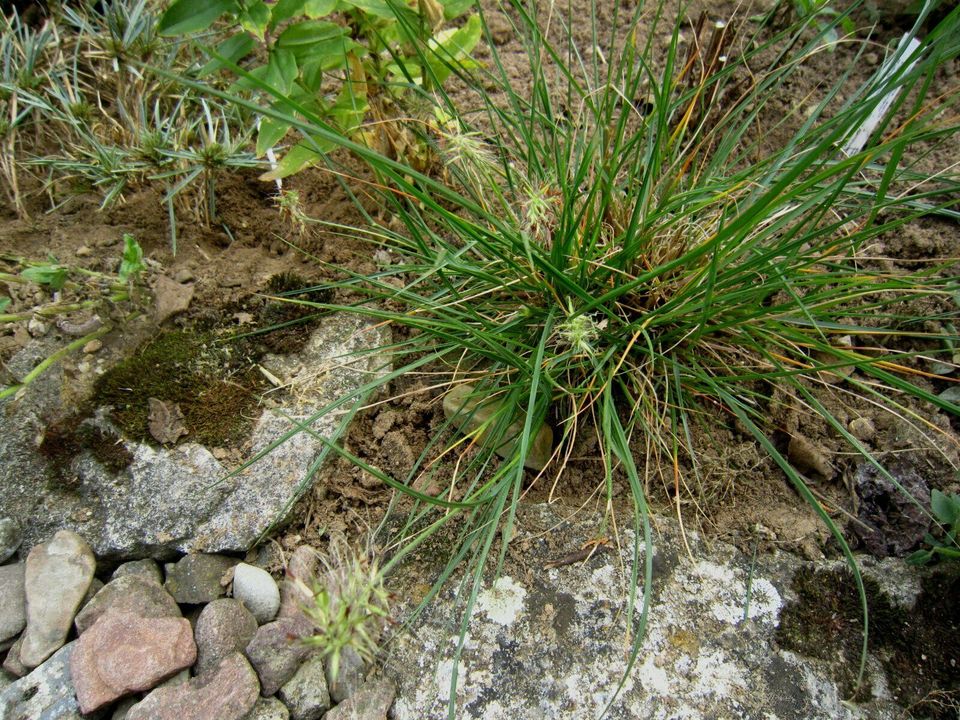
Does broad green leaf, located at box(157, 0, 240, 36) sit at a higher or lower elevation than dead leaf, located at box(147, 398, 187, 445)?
higher

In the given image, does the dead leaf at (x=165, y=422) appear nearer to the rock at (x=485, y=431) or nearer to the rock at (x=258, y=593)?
the rock at (x=258, y=593)

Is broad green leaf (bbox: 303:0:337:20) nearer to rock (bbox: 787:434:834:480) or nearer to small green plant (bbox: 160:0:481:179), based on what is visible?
small green plant (bbox: 160:0:481:179)

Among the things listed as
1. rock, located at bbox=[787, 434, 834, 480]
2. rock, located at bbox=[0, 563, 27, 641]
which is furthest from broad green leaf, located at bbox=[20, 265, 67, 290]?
rock, located at bbox=[787, 434, 834, 480]

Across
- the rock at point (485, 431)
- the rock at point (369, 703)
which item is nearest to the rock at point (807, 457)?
the rock at point (485, 431)

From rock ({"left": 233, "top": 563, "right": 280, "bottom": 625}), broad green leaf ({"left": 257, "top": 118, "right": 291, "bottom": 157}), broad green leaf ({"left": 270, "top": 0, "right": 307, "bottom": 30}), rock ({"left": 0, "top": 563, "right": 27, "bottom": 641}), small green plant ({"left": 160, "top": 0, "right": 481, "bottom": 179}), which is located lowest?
rock ({"left": 0, "top": 563, "right": 27, "bottom": 641})

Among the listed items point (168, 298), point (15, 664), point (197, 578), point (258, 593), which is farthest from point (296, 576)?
point (168, 298)

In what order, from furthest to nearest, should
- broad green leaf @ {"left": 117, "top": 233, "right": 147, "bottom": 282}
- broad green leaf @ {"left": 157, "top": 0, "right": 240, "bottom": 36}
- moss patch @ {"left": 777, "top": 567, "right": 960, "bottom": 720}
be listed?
broad green leaf @ {"left": 117, "top": 233, "right": 147, "bottom": 282} < broad green leaf @ {"left": 157, "top": 0, "right": 240, "bottom": 36} < moss patch @ {"left": 777, "top": 567, "right": 960, "bottom": 720}
